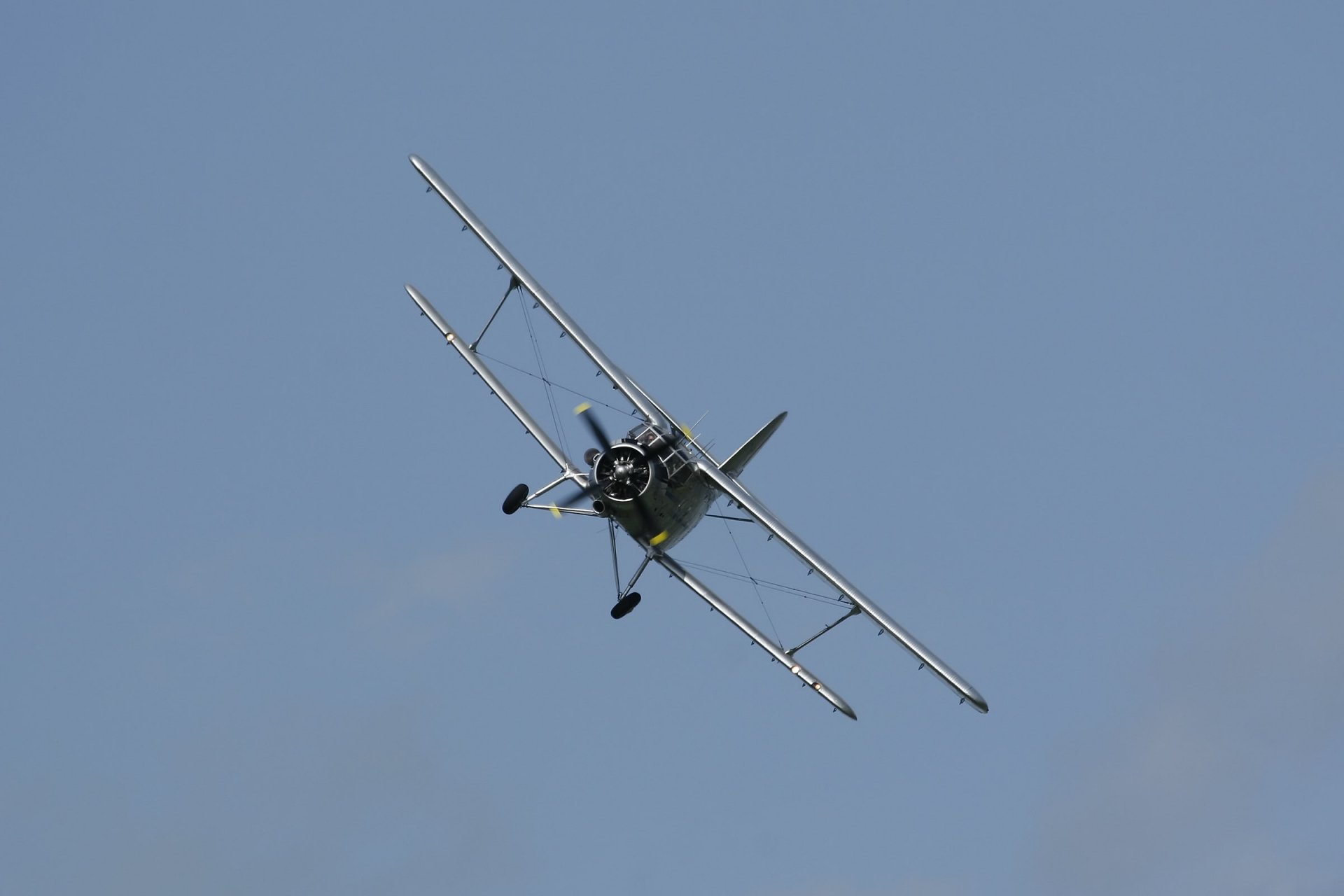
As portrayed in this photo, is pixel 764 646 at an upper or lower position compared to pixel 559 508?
lower

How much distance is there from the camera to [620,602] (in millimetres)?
66125

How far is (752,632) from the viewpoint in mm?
66250

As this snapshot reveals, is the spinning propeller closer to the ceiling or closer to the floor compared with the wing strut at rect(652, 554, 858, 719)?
closer to the ceiling

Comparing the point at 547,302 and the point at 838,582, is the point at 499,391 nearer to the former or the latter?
the point at 547,302

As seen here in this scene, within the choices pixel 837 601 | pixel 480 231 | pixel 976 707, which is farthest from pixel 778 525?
pixel 480 231

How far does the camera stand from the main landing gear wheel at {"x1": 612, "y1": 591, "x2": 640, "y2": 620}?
6594 cm

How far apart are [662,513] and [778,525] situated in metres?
2.81

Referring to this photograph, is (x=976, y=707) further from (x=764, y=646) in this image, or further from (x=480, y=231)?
(x=480, y=231)

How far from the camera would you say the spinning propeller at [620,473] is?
2537 inches

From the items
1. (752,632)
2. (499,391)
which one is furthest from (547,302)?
(752,632)

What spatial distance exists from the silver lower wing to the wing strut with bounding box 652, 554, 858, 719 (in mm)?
2363

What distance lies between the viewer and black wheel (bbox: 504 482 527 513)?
6456cm

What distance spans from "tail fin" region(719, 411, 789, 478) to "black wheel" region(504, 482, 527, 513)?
5552 mm

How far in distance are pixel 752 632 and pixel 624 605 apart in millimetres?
3211
